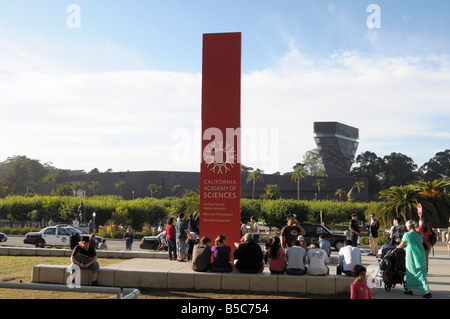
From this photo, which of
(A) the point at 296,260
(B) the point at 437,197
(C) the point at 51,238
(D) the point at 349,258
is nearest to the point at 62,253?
(C) the point at 51,238

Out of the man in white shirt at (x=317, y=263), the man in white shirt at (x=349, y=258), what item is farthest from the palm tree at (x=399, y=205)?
the man in white shirt at (x=317, y=263)

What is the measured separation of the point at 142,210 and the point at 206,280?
3742 cm

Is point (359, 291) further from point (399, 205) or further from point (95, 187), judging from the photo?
point (95, 187)

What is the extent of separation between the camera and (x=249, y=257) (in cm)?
933

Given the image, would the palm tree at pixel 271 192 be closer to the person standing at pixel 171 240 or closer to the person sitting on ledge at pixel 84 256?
the person standing at pixel 171 240

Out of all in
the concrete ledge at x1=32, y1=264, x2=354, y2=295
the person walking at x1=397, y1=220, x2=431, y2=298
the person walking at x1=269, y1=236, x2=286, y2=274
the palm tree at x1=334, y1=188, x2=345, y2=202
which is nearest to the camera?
the person walking at x1=397, y1=220, x2=431, y2=298

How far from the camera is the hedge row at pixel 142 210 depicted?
136 feet

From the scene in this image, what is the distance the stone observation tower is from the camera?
124681 millimetres

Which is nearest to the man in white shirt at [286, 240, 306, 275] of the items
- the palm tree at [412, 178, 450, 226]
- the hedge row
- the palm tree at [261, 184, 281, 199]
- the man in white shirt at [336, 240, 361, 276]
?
the man in white shirt at [336, 240, 361, 276]

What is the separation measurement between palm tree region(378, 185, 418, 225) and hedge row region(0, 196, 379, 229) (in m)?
15.7

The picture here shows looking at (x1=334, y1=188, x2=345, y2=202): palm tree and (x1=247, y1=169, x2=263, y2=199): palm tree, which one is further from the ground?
(x1=247, y1=169, x2=263, y2=199): palm tree

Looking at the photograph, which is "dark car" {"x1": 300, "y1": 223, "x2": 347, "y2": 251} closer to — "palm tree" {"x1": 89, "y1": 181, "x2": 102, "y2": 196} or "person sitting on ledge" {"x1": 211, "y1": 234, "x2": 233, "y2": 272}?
"person sitting on ledge" {"x1": 211, "y1": 234, "x2": 233, "y2": 272}

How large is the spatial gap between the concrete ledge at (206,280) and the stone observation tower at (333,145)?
115724mm
